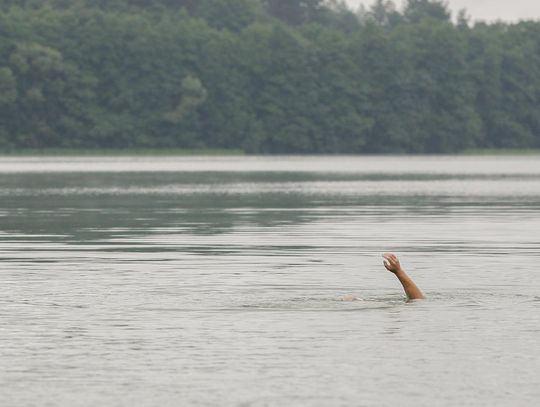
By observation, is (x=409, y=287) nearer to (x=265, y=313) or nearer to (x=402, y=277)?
(x=402, y=277)

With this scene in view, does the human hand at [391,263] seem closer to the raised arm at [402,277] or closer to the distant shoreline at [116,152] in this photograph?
the raised arm at [402,277]

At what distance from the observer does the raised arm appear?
2241 centimetres

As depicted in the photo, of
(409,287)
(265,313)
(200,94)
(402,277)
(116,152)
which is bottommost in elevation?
(116,152)

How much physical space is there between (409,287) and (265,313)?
238 centimetres

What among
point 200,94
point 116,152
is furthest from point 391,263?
point 200,94

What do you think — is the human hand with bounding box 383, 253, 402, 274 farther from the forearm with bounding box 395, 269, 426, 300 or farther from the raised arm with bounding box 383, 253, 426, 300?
the forearm with bounding box 395, 269, 426, 300

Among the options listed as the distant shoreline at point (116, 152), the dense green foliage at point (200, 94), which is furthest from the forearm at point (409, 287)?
the distant shoreline at point (116, 152)

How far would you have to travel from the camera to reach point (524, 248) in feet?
117

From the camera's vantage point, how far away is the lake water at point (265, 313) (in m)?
16.3

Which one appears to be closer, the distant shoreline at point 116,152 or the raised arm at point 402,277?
the raised arm at point 402,277

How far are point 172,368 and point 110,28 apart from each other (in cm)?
16967

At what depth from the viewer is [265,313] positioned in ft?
74.3

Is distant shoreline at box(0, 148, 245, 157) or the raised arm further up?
the raised arm

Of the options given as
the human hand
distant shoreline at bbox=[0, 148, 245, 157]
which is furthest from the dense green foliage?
the human hand
